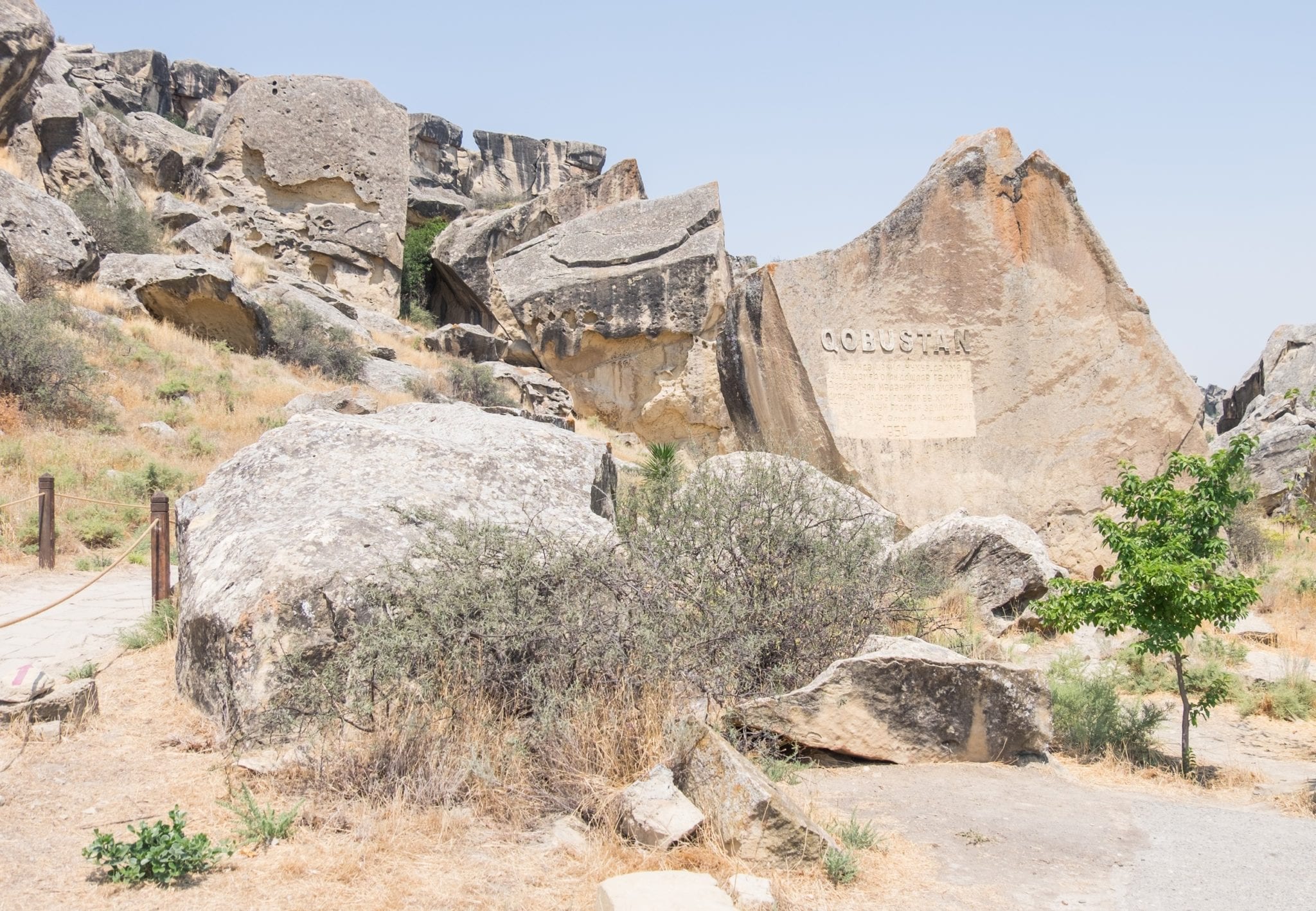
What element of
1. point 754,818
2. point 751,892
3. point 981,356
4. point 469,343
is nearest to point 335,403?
point 469,343

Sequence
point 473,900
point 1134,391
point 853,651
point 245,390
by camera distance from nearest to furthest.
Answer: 1. point 473,900
2. point 853,651
3. point 1134,391
4. point 245,390

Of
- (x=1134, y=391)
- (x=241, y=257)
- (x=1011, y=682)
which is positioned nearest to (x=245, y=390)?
(x=241, y=257)

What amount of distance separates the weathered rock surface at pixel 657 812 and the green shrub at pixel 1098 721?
241cm

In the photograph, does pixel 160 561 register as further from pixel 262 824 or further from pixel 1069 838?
pixel 1069 838

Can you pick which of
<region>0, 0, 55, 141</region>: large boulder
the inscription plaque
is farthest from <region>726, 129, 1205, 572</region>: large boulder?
<region>0, 0, 55, 141</region>: large boulder

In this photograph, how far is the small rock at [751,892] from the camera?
282cm

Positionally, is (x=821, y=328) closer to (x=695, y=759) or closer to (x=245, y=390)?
(x=695, y=759)

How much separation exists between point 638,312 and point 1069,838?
1350 cm

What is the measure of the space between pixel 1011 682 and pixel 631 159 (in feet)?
53.7

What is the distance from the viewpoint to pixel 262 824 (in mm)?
3176

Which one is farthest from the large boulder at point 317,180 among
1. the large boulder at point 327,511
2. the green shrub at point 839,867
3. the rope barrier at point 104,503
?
the green shrub at point 839,867

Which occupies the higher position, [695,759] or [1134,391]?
[1134,391]

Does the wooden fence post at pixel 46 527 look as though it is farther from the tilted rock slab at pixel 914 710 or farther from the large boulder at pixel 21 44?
the large boulder at pixel 21 44

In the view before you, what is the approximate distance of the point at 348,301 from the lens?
69.6ft
